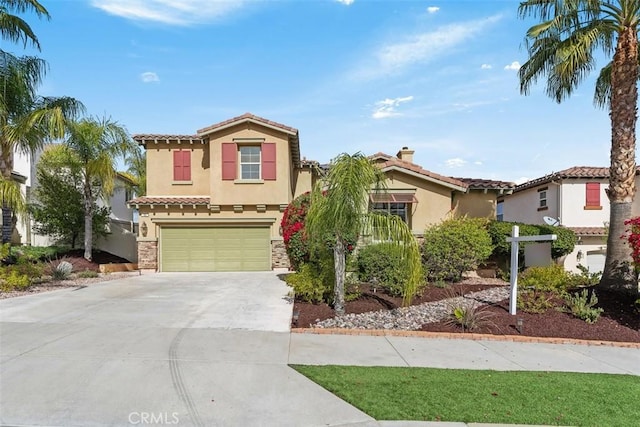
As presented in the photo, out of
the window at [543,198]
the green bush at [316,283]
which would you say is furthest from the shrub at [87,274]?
the window at [543,198]

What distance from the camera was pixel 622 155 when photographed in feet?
33.2

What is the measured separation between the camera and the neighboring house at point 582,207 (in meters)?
17.9

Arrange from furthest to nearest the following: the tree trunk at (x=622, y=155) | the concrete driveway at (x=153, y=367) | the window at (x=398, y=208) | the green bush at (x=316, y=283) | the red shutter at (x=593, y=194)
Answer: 1. the red shutter at (x=593, y=194)
2. the window at (x=398, y=208)
3. the tree trunk at (x=622, y=155)
4. the green bush at (x=316, y=283)
5. the concrete driveway at (x=153, y=367)

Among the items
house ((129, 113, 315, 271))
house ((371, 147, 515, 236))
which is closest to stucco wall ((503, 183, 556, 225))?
house ((371, 147, 515, 236))

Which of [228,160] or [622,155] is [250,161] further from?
[622,155]

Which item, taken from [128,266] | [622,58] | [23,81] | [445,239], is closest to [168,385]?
[445,239]

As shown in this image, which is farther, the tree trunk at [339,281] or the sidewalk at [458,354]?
the tree trunk at [339,281]

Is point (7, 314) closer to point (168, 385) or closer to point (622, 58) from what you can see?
point (168, 385)

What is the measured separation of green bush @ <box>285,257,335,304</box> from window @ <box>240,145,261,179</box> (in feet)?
27.8

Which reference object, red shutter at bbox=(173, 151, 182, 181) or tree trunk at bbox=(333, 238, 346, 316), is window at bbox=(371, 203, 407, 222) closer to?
tree trunk at bbox=(333, 238, 346, 316)

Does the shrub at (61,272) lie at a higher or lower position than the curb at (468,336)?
higher

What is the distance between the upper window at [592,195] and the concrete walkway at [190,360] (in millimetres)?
13741

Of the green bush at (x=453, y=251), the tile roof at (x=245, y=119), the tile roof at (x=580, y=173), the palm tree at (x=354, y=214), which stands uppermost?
the tile roof at (x=245, y=119)

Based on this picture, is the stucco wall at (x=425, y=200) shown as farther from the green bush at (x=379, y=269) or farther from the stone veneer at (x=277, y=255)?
the stone veneer at (x=277, y=255)
